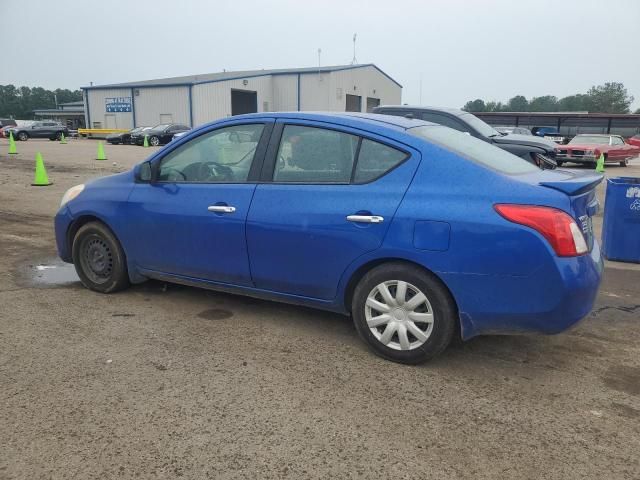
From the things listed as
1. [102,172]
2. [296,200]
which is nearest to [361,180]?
[296,200]

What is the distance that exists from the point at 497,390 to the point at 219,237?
2.25 metres

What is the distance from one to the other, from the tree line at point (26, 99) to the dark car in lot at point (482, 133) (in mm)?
114234

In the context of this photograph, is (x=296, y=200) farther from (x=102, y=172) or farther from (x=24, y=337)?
(x=102, y=172)

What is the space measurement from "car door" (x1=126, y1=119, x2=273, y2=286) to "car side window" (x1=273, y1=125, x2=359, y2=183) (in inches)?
7.6

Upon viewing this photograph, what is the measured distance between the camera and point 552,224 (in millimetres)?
3057

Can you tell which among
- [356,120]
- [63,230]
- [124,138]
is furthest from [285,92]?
[356,120]

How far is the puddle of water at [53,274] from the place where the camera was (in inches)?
211

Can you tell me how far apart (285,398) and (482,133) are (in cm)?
804

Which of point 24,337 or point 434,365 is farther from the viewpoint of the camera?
point 24,337

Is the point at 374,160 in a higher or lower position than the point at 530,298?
higher

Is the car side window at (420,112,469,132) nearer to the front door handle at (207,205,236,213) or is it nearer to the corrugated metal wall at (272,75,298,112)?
the front door handle at (207,205,236,213)

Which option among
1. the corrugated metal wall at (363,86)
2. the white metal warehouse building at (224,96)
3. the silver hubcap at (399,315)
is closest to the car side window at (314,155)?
the silver hubcap at (399,315)

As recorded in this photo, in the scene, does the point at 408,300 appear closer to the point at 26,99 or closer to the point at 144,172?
the point at 144,172

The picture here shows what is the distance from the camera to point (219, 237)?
4.09 metres
